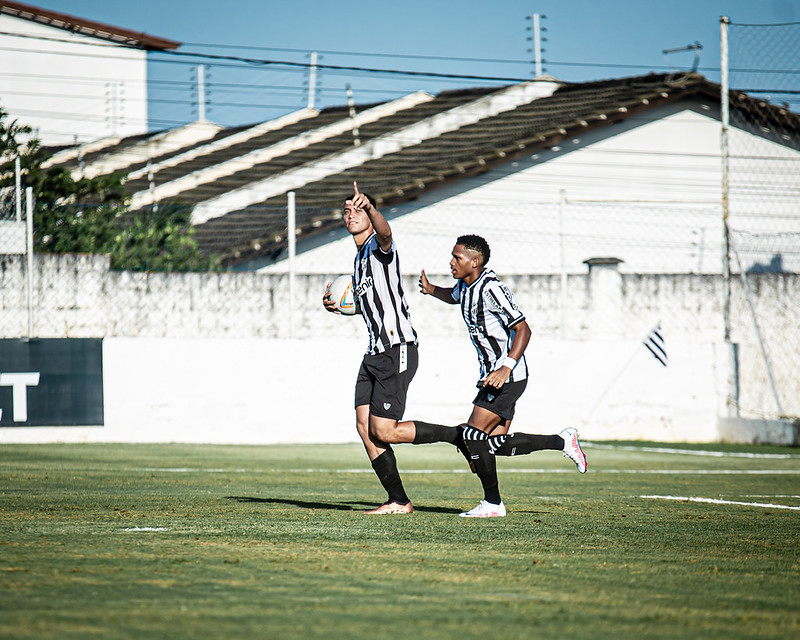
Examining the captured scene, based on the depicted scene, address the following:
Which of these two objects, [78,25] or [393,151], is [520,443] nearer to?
[393,151]

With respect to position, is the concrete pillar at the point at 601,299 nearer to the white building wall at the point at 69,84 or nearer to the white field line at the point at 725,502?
the white field line at the point at 725,502

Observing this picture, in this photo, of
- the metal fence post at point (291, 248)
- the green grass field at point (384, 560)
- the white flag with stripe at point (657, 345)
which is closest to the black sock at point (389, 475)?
the green grass field at point (384, 560)

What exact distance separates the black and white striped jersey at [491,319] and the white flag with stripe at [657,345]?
33.7ft

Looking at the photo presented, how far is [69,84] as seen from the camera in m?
37.1

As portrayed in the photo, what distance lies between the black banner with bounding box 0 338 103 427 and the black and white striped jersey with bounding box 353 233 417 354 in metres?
8.22

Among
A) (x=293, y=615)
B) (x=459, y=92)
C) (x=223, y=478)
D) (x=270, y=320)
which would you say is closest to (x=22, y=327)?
(x=270, y=320)

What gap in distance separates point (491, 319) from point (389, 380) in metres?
0.78

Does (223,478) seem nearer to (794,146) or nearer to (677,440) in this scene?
(677,440)

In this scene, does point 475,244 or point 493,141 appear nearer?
point 475,244

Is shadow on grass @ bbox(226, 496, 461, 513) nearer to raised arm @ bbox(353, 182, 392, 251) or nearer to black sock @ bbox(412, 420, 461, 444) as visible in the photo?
black sock @ bbox(412, 420, 461, 444)

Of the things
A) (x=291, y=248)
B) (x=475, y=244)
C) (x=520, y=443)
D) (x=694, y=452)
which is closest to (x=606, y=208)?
(x=694, y=452)

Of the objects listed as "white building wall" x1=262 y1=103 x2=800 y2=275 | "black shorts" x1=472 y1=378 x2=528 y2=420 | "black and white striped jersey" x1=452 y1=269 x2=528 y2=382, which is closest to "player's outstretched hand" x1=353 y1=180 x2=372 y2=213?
"black and white striped jersey" x1=452 y1=269 x2=528 y2=382

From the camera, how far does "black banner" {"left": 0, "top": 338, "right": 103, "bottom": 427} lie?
14469mm

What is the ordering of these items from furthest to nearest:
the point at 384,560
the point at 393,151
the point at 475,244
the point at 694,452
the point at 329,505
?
the point at 393,151 → the point at 694,452 → the point at 329,505 → the point at 475,244 → the point at 384,560
